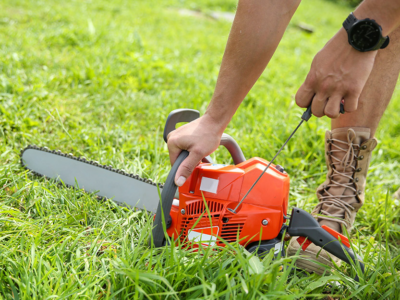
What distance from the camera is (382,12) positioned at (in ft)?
4.18

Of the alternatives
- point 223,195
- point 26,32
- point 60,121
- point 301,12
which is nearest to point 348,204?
point 223,195

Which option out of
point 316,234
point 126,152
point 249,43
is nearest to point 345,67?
point 249,43

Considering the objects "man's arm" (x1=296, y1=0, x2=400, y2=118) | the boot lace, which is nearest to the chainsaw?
"man's arm" (x1=296, y1=0, x2=400, y2=118)

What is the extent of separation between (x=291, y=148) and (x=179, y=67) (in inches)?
76.4

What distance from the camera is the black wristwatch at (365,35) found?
123 cm

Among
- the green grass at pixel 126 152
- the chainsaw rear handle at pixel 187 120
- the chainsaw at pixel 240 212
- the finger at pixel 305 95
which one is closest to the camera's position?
the green grass at pixel 126 152

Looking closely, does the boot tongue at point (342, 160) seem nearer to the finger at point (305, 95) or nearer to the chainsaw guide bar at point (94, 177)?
the finger at point (305, 95)

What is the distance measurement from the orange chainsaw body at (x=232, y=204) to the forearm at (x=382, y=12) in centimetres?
73

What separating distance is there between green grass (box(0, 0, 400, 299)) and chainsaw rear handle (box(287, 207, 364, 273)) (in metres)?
0.11

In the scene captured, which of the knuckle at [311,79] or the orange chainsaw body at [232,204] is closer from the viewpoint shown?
the knuckle at [311,79]

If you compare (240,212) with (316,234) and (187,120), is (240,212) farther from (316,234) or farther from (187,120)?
(187,120)

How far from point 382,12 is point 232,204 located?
0.98m

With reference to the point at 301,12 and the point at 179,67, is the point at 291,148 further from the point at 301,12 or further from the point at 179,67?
the point at 301,12

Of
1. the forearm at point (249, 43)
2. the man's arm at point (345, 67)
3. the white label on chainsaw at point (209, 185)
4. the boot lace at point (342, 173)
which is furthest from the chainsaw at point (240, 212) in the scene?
the boot lace at point (342, 173)
